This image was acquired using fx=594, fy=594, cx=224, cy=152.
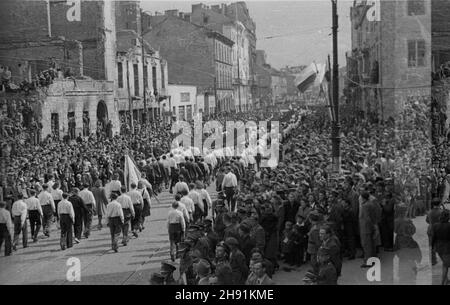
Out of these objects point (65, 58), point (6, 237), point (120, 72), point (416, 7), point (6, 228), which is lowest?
point (6, 237)

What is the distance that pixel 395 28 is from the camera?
33.3 meters

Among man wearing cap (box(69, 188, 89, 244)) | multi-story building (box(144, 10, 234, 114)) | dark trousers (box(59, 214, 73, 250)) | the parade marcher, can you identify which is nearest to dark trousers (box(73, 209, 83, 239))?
man wearing cap (box(69, 188, 89, 244))

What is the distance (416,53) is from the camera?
3256 centimetres

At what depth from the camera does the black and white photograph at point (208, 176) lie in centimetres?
1065

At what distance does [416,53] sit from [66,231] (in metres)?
24.4

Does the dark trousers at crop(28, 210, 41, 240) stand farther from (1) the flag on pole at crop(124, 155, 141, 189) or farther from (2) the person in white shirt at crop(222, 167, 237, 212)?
(2) the person in white shirt at crop(222, 167, 237, 212)

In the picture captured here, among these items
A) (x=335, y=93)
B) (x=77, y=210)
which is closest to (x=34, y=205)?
(x=77, y=210)

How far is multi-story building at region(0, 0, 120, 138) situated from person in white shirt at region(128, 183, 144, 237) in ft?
45.4

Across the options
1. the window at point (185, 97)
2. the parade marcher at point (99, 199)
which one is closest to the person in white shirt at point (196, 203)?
the parade marcher at point (99, 199)

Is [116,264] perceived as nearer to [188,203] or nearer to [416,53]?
[188,203]

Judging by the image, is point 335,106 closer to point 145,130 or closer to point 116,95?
point 145,130

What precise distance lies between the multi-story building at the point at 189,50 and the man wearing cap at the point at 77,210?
137ft
